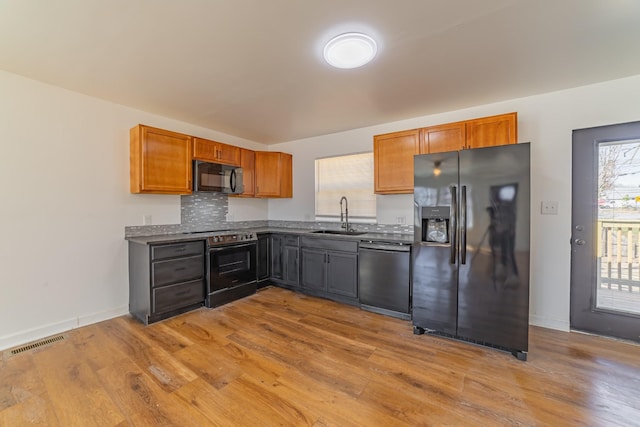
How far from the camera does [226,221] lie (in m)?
4.47

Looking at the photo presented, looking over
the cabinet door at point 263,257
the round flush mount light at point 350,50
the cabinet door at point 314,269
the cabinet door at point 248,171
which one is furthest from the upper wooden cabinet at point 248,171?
the round flush mount light at point 350,50

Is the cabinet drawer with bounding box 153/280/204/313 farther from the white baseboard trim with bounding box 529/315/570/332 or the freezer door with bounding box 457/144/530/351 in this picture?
the white baseboard trim with bounding box 529/315/570/332

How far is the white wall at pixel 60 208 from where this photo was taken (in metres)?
2.53

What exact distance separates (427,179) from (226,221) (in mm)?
3166

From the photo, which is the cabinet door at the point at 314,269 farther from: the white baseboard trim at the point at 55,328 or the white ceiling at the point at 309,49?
the white baseboard trim at the point at 55,328

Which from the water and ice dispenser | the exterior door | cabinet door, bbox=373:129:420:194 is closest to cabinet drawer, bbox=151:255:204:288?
cabinet door, bbox=373:129:420:194

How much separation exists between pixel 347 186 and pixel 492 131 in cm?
205

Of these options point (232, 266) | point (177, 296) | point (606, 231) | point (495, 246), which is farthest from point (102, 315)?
point (606, 231)

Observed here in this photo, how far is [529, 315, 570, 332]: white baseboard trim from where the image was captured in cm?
281

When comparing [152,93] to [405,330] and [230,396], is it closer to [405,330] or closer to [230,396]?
[230,396]

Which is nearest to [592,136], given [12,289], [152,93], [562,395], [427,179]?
[427,179]

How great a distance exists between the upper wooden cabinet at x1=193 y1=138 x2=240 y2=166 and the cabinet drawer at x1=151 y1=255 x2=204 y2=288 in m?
1.37

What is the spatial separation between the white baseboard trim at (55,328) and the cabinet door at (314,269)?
7.32 feet

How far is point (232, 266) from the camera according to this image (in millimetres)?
3691
